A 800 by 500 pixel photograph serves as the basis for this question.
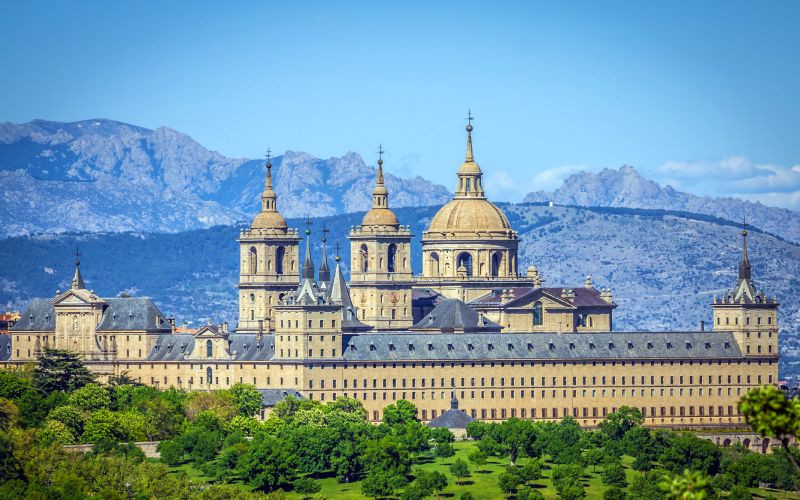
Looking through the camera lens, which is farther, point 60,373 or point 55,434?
point 60,373

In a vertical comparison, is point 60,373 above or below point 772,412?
below

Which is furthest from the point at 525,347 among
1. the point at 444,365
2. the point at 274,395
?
the point at 274,395

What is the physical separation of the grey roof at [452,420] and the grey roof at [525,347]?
251 inches

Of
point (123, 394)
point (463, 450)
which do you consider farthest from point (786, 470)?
point (123, 394)

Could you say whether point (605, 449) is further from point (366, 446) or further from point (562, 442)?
point (366, 446)

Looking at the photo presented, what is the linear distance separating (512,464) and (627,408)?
27.1m

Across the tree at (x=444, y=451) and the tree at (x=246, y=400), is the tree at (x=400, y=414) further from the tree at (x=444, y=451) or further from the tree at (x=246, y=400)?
the tree at (x=444, y=451)

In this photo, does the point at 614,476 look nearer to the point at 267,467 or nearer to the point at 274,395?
the point at 267,467

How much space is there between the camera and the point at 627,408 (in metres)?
191

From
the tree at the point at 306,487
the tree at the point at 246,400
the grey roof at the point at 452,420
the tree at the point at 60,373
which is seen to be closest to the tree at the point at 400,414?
the grey roof at the point at 452,420

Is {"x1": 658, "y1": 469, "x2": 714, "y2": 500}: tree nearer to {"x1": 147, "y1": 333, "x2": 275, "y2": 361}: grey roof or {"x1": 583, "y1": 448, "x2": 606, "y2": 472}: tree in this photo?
{"x1": 583, "y1": 448, "x2": 606, "y2": 472}: tree

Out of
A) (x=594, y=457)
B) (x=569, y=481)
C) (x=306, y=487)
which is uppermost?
(x=594, y=457)

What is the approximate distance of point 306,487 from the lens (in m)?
154

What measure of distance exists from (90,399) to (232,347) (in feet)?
66.1
